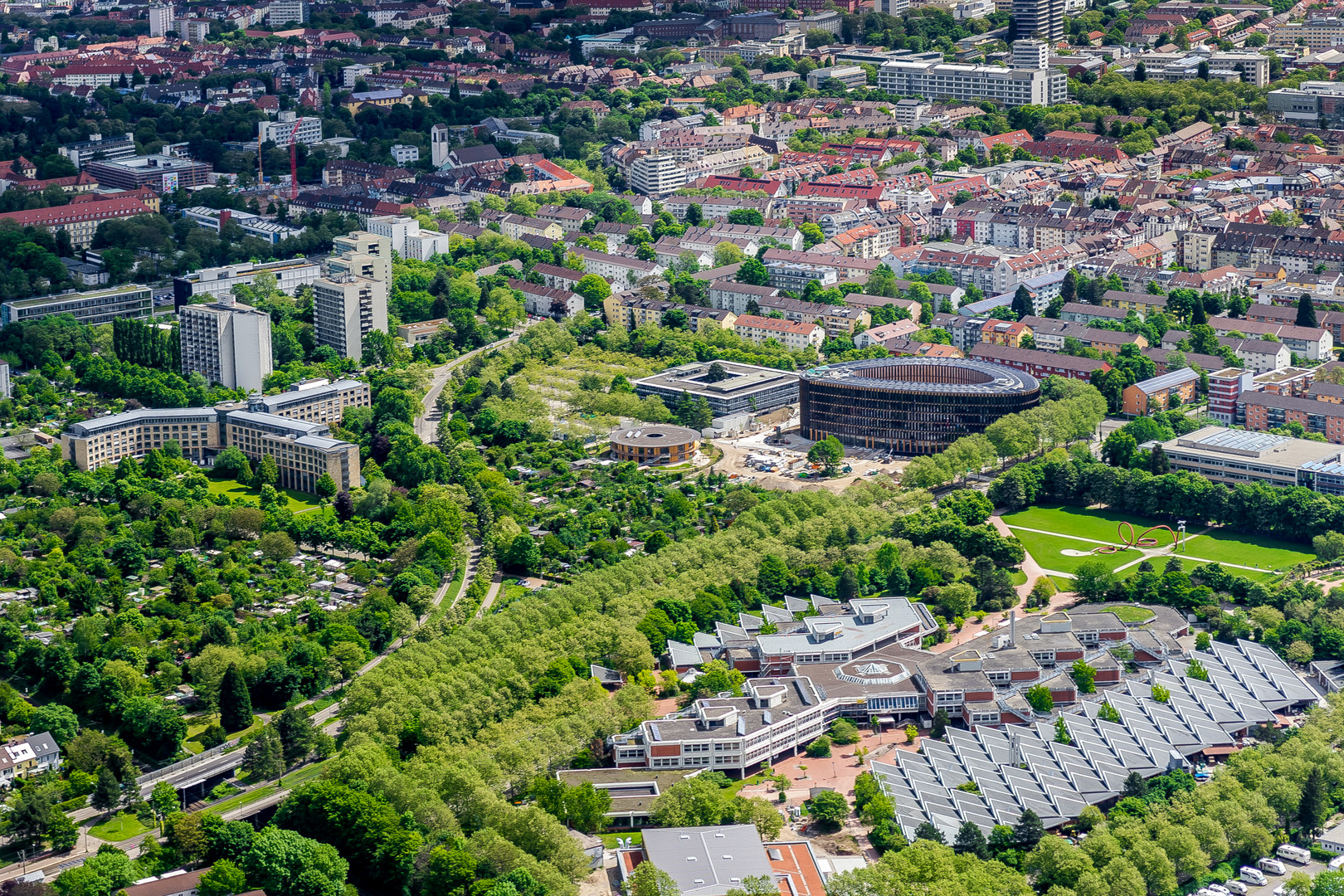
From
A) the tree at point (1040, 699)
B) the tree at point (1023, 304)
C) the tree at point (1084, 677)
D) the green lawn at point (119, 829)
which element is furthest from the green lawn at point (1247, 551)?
the green lawn at point (119, 829)

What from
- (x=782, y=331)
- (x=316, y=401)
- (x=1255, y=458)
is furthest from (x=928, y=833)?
(x=782, y=331)

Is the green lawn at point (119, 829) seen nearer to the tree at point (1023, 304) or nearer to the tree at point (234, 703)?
the tree at point (234, 703)

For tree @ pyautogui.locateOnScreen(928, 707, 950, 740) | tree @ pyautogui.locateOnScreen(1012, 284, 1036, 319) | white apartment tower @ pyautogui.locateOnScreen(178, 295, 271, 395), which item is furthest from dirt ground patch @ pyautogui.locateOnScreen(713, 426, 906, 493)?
white apartment tower @ pyautogui.locateOnScreen(178, 295, 271, 395)

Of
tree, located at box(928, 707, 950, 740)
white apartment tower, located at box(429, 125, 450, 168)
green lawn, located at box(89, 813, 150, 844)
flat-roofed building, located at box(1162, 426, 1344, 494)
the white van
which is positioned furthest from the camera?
white apartment tower, located at box(429, 125, 450, 168)

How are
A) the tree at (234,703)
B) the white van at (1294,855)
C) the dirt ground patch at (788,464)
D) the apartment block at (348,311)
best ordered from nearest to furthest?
the white van at (1294,855)
the tree at (234,703)
the dirt ground patch at (788,464)
the apartment block at (348,311)

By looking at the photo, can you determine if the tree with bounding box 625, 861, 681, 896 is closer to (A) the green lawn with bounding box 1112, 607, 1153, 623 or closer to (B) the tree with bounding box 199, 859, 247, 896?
(B) the tree with bounding box 199, 859, 247, 896

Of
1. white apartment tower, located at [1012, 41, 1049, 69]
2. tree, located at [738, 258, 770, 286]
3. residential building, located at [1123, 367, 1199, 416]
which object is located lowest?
residential building, located at [1123, 367, 1199, 416]
